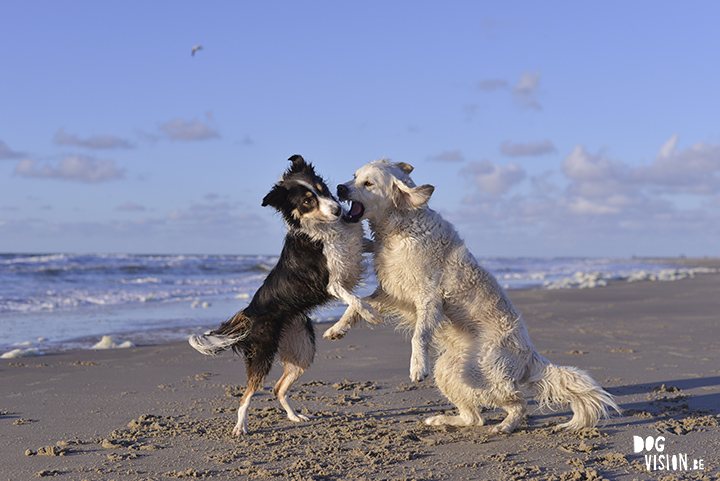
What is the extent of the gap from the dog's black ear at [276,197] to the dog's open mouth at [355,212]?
0.60m

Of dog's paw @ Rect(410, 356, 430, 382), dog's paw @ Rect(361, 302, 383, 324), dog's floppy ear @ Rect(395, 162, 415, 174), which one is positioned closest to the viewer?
dog's paw @ Rect(410, 356, 430, 382)

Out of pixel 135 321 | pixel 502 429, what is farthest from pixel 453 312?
pixel 135 321

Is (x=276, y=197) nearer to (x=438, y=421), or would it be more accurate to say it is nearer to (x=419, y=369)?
(x=419, y=369)

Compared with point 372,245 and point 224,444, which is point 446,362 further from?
point 224,444

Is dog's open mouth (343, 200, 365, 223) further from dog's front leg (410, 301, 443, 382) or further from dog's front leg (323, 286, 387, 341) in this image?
dog's front leg (410, 301, 443, 382)

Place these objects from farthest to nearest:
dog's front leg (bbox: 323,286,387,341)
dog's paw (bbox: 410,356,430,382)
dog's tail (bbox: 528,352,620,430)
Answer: dog's front leg (bbox: 323,286,387,341)
dog's tail (bbox: 528,352,620,430)
dog's paw (bbox: 410,356,430,382)

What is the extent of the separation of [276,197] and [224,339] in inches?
49.1

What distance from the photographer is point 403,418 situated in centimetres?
495

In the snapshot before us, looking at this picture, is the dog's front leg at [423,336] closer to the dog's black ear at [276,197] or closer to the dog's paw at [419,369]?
the dog's paw at [419,369]

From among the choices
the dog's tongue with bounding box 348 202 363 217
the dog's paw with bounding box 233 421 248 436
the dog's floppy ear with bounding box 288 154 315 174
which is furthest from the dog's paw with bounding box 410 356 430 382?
the dog's floppy ear with bounding box 288 154 315 174

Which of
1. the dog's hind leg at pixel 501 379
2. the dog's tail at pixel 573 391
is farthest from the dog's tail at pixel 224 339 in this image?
the dog's tail at pixel 573 391

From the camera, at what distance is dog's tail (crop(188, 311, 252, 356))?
469 cm

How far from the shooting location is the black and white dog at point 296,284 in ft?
15.4

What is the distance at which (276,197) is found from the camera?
193 inches
